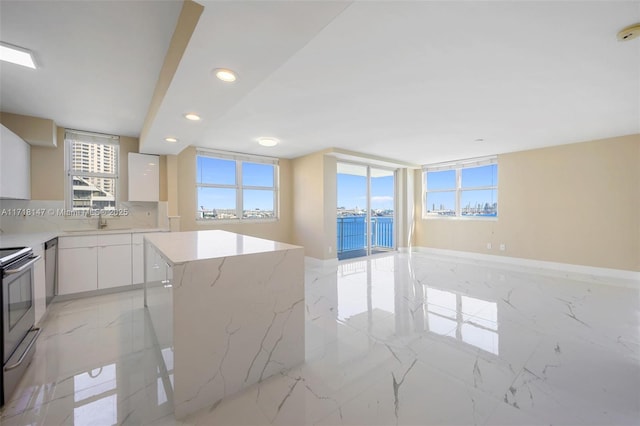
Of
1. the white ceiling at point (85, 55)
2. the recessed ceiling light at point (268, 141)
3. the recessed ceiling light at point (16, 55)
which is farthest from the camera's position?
the recessed ceiling light at point (268, 141)

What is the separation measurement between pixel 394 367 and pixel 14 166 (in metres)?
4.47

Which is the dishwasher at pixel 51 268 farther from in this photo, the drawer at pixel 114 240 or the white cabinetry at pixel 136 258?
the white cabinetry at pixel 136 258

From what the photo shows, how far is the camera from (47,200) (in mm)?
3609

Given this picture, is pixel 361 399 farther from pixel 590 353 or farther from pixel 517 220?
pixel 517 220

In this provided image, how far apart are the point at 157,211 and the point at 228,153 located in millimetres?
1684

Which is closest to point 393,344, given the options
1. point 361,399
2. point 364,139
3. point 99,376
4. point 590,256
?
point 361,399

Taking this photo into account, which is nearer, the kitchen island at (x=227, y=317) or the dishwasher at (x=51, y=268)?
the kitchen island at (x=227, y=317)

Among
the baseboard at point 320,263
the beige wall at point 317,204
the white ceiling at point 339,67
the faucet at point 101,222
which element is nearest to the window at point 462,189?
the white ceiling at point 339,67

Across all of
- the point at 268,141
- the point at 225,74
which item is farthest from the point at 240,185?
the point at 225,74

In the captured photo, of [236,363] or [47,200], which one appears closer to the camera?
[236,363]

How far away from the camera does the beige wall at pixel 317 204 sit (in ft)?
17.2

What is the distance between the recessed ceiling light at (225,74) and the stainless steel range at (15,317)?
1.86 m

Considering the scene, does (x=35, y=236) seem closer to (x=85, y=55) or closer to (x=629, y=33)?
(x=85, y=55)

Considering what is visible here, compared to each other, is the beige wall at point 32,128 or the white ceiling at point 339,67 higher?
the white ceiling at point 339,67
